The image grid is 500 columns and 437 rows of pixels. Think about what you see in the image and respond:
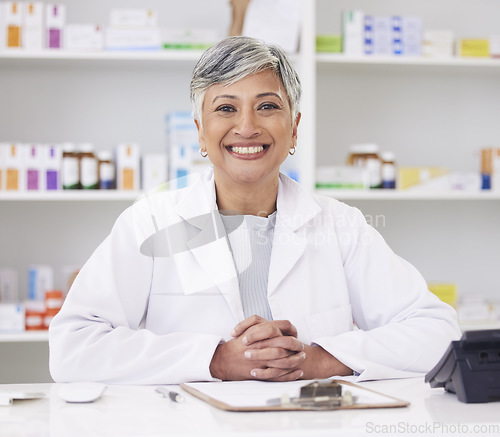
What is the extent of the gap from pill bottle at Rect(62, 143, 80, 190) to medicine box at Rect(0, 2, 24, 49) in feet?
1.50

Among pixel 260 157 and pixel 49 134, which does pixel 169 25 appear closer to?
pixel 49 134

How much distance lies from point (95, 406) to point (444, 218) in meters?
2.42

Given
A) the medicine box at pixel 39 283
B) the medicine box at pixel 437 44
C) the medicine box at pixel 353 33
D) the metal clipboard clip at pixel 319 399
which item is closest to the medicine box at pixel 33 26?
the medicine box at pixel 39 283

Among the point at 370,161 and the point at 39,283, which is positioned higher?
the point at 370,161

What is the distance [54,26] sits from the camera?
2588 mm

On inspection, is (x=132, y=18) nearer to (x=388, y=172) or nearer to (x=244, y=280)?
(x=388, y=172)

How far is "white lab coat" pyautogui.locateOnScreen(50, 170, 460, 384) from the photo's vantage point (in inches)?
51.0

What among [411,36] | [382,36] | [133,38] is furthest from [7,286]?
[411,36]

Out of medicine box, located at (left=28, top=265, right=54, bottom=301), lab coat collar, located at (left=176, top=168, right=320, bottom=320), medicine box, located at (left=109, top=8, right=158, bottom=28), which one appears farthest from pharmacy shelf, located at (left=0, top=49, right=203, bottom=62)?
lab coat collar, located at (left=176, top=168, right=320, bottom=320)

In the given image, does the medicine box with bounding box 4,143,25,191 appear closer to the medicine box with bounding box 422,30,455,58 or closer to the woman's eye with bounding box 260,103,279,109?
the woman's eye with bounding box 260,103,279,109

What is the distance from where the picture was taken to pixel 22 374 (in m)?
2.87

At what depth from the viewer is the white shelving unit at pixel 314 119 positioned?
2.69 meters

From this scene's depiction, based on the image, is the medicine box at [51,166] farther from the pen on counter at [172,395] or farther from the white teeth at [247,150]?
the pen on counter at [172,395]

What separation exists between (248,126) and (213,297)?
40 cm
